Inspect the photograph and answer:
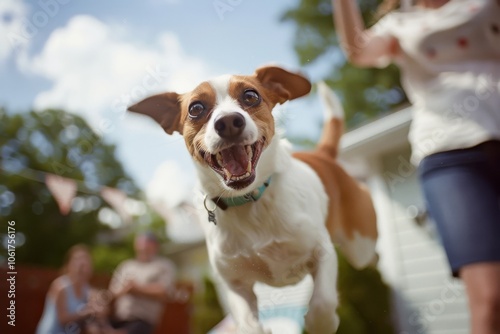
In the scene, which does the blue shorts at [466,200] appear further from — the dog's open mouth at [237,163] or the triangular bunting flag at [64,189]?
the triangular bunting flag at [64,189]

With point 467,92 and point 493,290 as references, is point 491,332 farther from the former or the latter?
point 467,92

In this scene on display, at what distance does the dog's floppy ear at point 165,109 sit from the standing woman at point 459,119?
0.89 ft

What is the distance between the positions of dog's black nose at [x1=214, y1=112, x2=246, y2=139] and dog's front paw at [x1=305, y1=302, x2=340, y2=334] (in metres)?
0.16

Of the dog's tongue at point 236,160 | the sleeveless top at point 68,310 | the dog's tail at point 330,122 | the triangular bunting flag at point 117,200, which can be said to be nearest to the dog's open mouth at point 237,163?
the dog's tongue at point 236,160

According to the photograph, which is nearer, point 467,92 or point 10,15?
point 467,92

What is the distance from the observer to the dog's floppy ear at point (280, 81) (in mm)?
394

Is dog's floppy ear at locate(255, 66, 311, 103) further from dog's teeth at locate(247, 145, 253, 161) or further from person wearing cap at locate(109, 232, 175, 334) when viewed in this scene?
person wearing cap at locate(109, 232, 175, 334)

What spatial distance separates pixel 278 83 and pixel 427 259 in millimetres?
365

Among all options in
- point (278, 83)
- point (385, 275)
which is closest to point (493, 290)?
point (385, 275)

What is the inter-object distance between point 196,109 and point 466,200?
11.3 inches

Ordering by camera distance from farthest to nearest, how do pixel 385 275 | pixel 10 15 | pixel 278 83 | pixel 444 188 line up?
pixel 10 15 → pixel 385 275 → pixel 444 188 → pixel 278 83

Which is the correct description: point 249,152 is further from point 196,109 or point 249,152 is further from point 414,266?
point 414,266

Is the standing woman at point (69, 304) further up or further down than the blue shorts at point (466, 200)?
further down

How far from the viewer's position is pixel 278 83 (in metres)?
0.40
